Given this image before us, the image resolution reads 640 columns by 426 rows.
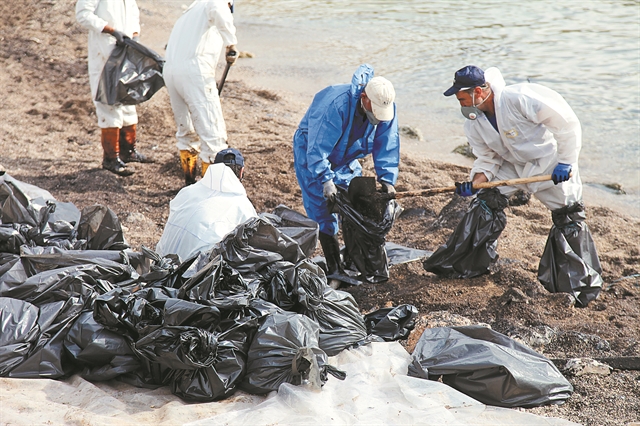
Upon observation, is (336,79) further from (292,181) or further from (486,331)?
(486,331)

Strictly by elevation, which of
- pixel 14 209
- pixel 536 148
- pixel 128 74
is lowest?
pixel 14 209

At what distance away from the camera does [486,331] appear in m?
3.32

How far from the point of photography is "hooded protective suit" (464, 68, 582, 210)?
13.1ft

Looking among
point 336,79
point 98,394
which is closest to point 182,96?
point 98,394

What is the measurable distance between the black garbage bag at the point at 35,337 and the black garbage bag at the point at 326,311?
1098 mm

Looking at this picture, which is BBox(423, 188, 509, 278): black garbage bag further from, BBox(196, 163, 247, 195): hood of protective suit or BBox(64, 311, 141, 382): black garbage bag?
BBox(64, 311, 141, 382): black garbage bag

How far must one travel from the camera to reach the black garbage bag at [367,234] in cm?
438

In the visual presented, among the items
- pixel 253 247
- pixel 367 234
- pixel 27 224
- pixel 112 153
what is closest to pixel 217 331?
pixel 253 247

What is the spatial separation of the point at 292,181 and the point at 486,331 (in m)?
3.41

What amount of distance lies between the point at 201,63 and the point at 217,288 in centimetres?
307

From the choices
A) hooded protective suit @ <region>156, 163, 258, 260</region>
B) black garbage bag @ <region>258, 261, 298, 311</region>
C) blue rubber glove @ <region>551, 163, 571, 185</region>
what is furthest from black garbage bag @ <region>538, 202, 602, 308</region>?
hooded protective suit @ <region>156, 163, 258, 260</region>

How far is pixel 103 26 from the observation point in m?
6.06

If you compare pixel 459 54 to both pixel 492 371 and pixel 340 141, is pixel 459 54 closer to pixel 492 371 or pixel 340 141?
pixel 340 141

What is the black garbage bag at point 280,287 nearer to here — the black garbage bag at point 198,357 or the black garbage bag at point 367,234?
the black garbage bag at point 198,357
